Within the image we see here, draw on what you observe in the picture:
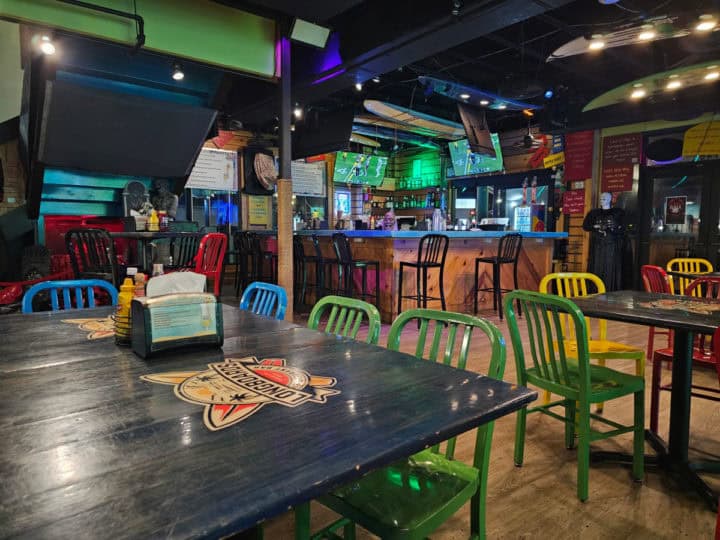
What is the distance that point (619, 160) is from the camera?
8047 mm

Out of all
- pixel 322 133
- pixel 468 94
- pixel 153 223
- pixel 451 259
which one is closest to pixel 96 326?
pixel 153 223

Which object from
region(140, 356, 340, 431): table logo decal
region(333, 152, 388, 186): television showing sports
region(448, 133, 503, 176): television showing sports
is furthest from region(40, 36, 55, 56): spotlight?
region(448, 133, 503, 176): television showing sports

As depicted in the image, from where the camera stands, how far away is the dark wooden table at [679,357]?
6.81ft

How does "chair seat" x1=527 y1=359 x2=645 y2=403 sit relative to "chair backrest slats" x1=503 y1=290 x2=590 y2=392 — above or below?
below

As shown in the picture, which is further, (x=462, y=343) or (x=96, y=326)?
(x=96, y=326)

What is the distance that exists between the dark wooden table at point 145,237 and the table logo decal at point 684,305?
4084 mm

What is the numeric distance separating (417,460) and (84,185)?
6.44m

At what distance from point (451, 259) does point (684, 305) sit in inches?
155

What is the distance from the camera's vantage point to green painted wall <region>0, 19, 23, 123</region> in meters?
5.29

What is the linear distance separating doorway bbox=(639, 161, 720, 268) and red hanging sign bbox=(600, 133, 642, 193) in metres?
0.24

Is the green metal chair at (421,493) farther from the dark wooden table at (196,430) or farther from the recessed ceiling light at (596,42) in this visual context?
the recessed ceiling light at (596,42)

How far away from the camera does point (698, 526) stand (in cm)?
188

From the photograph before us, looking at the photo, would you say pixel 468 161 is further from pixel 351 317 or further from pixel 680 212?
pixel 351 317

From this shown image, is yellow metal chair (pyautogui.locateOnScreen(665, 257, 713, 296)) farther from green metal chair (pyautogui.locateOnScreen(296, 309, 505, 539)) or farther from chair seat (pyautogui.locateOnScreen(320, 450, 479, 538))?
chair seat (pyautogui.locateOnScreen(320, 450, 479, 538))
